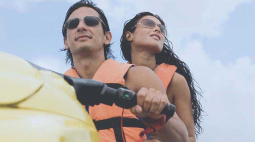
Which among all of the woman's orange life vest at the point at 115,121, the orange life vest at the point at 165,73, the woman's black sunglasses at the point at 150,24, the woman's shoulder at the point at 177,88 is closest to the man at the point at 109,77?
the woman's orange life vest at the point at 115,121

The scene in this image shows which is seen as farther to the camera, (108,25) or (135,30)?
(135,30)

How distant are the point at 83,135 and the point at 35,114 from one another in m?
0.12

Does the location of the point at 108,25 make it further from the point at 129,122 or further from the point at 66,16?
the point at 129,122

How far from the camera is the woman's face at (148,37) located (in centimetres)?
423

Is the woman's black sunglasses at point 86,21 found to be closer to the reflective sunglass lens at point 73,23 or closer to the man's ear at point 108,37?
the reflective sunglass lens at point 73,23

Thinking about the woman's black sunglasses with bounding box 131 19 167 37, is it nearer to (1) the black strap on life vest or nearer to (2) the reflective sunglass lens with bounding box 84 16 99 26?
(2) the reflective sunglass lens with bounding box 84 16 99 26

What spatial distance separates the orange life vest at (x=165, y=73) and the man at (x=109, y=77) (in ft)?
1.94

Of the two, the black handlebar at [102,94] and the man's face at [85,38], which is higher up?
the man's face at [85,38]

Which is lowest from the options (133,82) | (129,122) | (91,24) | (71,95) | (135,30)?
(71,95)

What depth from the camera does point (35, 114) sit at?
0.83 metres

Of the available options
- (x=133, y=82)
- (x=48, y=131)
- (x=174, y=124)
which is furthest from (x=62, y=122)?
(x=133, y=82)

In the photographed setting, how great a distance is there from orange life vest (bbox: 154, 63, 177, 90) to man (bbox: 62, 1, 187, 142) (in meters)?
0.59

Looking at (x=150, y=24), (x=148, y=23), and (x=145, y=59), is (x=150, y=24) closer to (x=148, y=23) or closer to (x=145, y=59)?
(x=148, y=23)

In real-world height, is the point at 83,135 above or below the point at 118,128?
below
